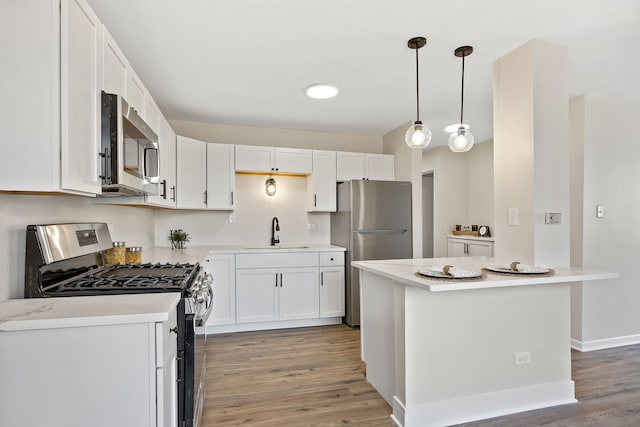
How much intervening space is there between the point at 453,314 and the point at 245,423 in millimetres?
1398

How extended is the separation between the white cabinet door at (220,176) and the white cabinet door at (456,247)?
3.18 meters

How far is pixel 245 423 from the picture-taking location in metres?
2.08

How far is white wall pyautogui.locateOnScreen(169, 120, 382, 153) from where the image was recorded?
167 inches

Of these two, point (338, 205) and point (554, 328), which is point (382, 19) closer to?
point (554, 328)

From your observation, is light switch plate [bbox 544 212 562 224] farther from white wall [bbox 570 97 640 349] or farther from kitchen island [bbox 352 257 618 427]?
white wall [bbox 570 97 640 349]

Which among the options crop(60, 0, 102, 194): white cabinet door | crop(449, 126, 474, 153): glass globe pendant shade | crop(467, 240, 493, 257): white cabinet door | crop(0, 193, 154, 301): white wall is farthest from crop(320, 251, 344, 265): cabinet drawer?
crop(60, 0, 102, 194): white cabinet door

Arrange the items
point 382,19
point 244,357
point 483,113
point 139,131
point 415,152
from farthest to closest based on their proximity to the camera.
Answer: point 415,152
point 483,113
point 244,357
point 382,19
point 139,131

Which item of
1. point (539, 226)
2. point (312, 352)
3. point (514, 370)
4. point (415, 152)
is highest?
point (415, 152)

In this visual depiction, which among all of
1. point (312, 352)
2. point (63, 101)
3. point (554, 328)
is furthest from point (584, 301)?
point (63, 101)

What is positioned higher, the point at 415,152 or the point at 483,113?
the point at 483,113

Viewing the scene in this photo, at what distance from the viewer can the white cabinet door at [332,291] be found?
401 cm

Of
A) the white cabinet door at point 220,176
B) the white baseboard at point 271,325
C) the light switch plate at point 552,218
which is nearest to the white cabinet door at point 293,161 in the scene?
the white cabinet door at point 220,176

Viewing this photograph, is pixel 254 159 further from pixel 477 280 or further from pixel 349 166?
pixel 477 280

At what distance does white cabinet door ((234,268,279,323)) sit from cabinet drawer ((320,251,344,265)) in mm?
551
